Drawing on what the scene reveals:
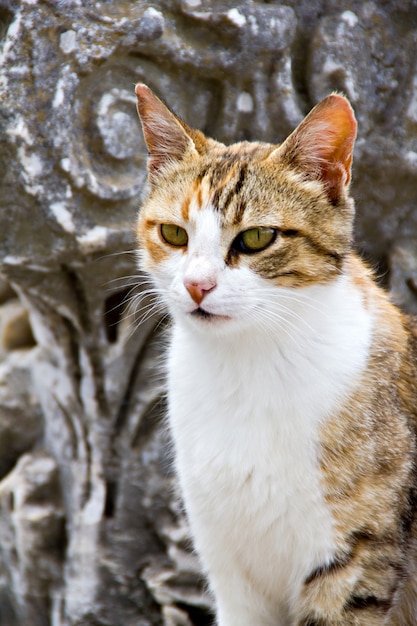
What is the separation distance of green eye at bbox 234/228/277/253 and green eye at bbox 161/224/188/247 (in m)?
0.16

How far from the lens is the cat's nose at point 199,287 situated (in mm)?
1833

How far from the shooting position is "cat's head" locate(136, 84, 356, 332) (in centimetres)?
188

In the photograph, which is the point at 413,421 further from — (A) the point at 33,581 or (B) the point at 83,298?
(A) the point at 33,581

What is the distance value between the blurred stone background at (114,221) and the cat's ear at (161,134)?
1.06ft

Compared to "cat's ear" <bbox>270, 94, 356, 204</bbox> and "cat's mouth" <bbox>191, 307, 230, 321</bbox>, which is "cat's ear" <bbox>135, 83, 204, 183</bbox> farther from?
"cat's mouth" <bbox>191, 307, 230, 321</bbox>

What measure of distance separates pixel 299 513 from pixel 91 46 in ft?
4.72

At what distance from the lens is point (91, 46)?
93.1 inches

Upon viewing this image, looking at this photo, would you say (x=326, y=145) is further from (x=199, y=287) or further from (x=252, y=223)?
(x=199, y=287)

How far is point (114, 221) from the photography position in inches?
100.0

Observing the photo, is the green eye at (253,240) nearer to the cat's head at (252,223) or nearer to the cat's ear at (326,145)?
the cat's head at (252,223)

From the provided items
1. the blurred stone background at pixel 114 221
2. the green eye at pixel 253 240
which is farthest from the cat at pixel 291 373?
the blurred stone background at pixel 114 221

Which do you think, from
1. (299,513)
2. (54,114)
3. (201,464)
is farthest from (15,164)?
(299,513)

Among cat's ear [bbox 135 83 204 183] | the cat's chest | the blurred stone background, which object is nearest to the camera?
the cat's chest

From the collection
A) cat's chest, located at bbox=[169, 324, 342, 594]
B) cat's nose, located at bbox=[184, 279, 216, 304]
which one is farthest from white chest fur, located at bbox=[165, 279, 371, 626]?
cat's nose, located at bbox=[184, 279, 216, 304]
